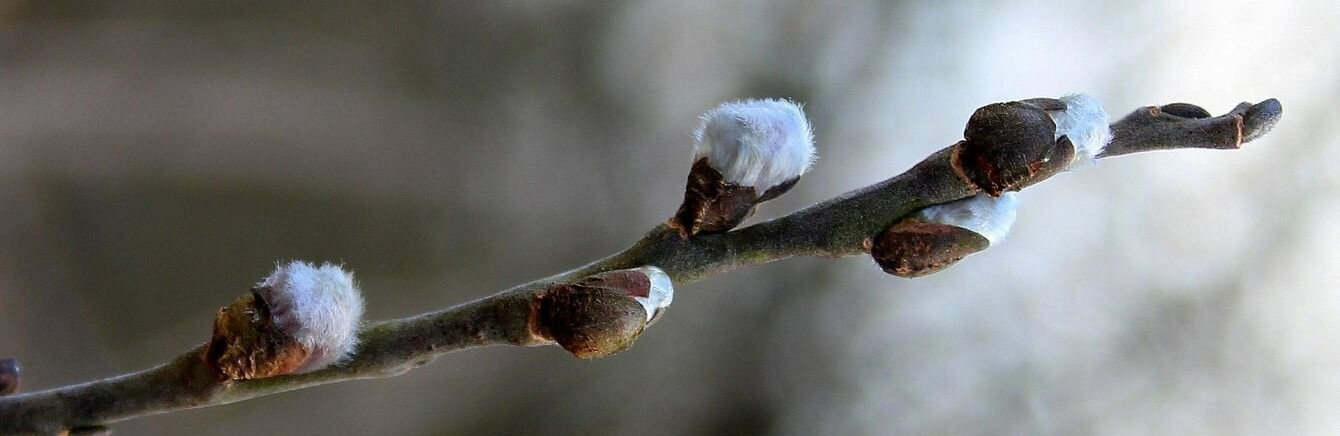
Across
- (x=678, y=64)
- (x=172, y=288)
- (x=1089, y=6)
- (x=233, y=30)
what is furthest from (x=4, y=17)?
(x=1089, y=6)

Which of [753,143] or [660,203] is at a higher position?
[753,143]

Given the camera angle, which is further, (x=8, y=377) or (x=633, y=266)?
(x=8, y=377)

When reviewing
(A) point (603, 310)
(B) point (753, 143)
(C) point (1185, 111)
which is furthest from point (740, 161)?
(C) point (1185, 111)

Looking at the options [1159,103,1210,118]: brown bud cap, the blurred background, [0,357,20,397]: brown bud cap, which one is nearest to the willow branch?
[1159,103,1210,118]: brown bud cap

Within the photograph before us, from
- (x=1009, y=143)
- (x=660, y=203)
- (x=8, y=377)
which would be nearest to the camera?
(x=1009, y=143)

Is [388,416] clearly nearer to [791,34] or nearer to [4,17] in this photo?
[4,17]

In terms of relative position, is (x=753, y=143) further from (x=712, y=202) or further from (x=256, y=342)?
(x=256, y=342)

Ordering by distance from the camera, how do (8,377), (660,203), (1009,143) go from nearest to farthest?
(1009,143) → (8,377) → (660,203)

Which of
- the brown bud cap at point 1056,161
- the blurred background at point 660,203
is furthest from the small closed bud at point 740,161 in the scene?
the blurred background at point 660,203

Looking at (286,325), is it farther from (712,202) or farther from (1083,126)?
(1083,126)

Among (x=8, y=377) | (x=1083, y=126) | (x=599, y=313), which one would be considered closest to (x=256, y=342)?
(x=599, y=313)
